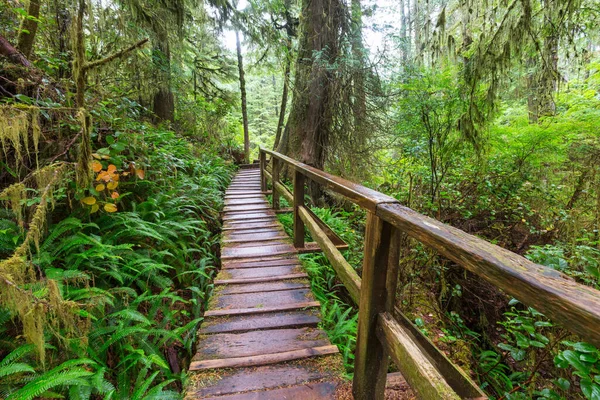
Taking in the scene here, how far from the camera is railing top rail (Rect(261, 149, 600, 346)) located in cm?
71

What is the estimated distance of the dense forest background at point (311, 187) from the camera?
210 cm

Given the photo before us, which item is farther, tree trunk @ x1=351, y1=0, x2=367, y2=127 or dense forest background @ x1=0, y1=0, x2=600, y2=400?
tree trunk @ x1=351, y1=0, x2=367, y2=127

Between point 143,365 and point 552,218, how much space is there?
6503mm

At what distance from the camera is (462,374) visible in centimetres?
152

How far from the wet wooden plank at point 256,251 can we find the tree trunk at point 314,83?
13.2 feet

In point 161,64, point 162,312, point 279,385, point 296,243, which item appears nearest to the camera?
point 279,385

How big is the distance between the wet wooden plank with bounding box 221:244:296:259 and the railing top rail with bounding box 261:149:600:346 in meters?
2.80

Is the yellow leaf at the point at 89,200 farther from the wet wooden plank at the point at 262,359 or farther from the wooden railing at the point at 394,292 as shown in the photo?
the wooden railing at the point at 394,292

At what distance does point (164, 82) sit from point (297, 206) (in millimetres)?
5403

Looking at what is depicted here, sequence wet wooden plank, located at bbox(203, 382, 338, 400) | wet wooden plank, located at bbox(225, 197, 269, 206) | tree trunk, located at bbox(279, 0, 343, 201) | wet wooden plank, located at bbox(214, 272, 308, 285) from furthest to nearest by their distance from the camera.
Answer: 1. tree trunk, located at bbox(279, 0, 343, 201)
2. wet wooden plank, located at bbox(225, 197, 269, 206)
3. wet wooden plank, located at bbox(214, 272, 308, 285)
4. wet wooden plank, located at bbox(203, 382, 338, 400)

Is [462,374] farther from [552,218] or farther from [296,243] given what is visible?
[552,218]

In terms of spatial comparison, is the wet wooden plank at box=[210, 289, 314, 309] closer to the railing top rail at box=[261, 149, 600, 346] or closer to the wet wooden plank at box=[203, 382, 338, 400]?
the wet wooden plank at box=[203, 382, 338, 400]

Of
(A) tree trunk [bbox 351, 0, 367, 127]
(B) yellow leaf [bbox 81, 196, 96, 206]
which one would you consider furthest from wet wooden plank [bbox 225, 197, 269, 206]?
(B) yellow leaf [bbox 81, 196, 96, 206]

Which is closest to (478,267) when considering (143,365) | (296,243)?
(143,365)
